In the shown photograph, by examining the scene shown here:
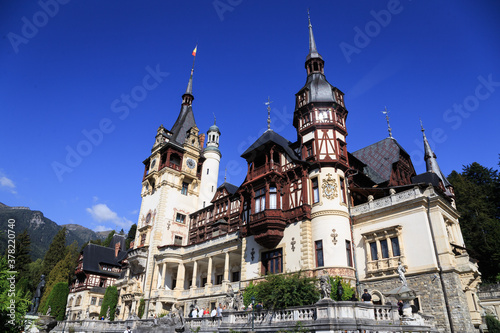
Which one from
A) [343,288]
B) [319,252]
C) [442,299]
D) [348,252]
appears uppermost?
[348,252]

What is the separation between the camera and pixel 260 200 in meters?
30.8

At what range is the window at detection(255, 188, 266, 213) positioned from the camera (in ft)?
99.7

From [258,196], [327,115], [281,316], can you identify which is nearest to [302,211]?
[258,196]

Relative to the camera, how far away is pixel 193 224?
4675cm

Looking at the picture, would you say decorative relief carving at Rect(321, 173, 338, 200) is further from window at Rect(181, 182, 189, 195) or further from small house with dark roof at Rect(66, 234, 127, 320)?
small house with dark roof at Rect(66, 234, 127, 320)

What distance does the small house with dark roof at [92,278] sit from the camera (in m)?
56.4

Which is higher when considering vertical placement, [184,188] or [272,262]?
[184,188]

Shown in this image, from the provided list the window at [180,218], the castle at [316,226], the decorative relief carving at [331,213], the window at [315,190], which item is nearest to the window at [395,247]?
the castle at [316,226]

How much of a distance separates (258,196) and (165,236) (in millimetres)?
19031

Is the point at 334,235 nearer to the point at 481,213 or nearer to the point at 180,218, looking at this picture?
the point at 180,218

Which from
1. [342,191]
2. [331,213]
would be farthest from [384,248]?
[342,191]

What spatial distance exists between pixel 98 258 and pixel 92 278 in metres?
4.48

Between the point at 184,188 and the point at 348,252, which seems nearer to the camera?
the point at 348,252

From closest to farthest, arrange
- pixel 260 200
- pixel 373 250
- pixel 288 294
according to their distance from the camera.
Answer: pixel 288 294 → pixel 373 250 → pixel 260 200
